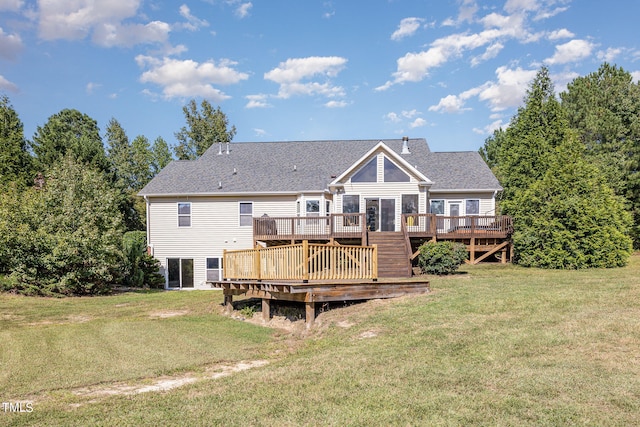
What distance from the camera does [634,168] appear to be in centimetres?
2845

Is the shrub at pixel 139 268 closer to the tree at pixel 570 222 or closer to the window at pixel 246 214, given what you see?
the window at pixel 246 214

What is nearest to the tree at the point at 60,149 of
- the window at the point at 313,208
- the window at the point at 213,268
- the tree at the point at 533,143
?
the window at the point at 213,268

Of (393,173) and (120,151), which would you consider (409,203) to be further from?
(120,151)

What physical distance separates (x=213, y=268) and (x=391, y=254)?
33.8 ft

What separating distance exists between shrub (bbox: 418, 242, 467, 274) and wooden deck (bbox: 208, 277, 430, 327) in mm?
5647

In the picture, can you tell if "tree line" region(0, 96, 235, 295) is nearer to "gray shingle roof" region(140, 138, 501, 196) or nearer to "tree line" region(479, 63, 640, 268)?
"gray shingle roof" region(140, 138, 501, 196)

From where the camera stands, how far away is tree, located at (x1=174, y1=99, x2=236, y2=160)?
1745 inches

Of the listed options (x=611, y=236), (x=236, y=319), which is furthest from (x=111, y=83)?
(x=611, y=236)

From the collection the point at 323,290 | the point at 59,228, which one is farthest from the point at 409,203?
the point at 59,228

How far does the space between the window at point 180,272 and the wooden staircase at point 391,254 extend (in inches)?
409

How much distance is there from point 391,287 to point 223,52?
639 inches

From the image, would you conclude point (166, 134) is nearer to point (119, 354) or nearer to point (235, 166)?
point (235, 166)

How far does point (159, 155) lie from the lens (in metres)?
47.3

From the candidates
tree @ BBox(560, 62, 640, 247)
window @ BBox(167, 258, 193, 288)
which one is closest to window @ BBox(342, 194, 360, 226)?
window @ BBox(167, 258, 193, 288)
